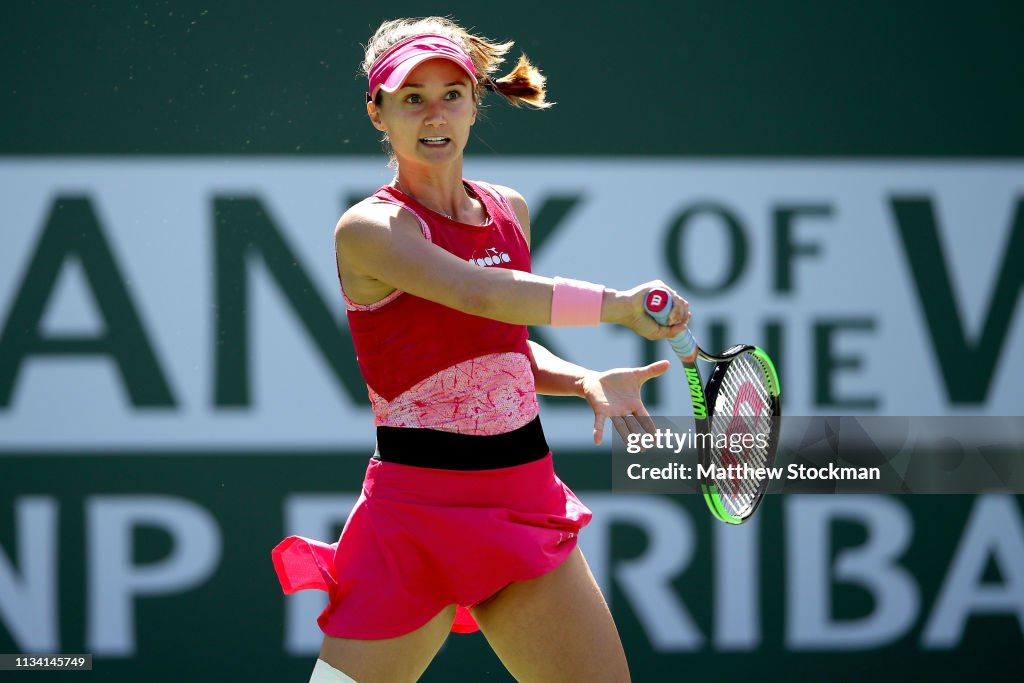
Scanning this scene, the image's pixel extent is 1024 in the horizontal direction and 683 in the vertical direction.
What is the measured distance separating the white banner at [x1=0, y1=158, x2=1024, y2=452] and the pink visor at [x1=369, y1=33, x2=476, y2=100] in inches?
63.1

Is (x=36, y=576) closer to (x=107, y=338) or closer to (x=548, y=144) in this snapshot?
→ (x=107, y=338)

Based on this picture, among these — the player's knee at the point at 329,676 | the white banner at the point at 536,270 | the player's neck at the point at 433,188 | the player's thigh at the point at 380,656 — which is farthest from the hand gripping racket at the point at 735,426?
the white banner at the point at 536,270

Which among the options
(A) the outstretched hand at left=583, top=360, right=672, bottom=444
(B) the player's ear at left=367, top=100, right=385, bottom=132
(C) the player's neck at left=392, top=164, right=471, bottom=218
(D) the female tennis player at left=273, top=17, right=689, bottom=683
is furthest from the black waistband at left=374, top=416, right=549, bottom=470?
(B) the player's ear at left=367, top=100, right=385, bottom=132

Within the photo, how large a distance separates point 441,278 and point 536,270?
5.93ft

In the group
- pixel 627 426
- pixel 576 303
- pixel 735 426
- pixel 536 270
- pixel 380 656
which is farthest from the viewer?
pixel 536 270

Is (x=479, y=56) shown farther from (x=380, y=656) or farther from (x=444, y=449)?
(x=380, y=656)

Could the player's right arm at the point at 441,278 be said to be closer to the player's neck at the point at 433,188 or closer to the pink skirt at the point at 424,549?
the player's neck at the point at 433,188

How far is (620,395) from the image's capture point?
2.28 metres

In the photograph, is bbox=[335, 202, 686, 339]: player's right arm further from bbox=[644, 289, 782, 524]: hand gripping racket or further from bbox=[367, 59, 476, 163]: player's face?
bbox=[644, 289, 782, 524]: hand gripping racket

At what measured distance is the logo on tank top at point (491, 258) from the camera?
222 centimetres

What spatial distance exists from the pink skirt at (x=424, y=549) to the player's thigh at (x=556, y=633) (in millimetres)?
40

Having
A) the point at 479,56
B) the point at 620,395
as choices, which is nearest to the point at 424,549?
the point at 620,395

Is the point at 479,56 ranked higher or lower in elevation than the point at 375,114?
higher

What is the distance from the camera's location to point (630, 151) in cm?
389
